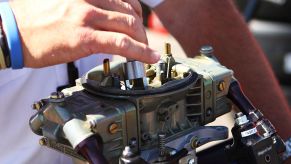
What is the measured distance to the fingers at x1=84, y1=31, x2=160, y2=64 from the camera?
0.80m

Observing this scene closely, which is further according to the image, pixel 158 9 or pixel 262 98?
pixel 158 9

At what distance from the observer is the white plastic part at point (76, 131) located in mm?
755

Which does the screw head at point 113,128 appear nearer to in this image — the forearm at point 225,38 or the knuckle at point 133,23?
the knuckle at point 133,23

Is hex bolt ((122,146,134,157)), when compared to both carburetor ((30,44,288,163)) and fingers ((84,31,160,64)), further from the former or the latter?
fingers ((84,31,160,64))

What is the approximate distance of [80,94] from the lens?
855mm

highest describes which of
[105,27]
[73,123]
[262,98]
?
[105,27]

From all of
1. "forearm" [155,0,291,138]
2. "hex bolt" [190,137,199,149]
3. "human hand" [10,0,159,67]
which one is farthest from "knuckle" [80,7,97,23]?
"forearm" [155,0,291,138]

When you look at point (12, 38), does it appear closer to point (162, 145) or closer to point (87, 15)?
→ point (87, 15)

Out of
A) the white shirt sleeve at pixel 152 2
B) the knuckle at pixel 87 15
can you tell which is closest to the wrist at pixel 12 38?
the knuckle at pixel 87 15

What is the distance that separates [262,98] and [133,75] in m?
0.51

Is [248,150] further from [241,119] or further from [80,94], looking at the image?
[80,94]

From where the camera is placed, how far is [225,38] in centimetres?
139

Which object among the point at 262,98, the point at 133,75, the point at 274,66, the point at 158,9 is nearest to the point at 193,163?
the point at 133,75

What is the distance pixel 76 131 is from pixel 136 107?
0.32 feet
